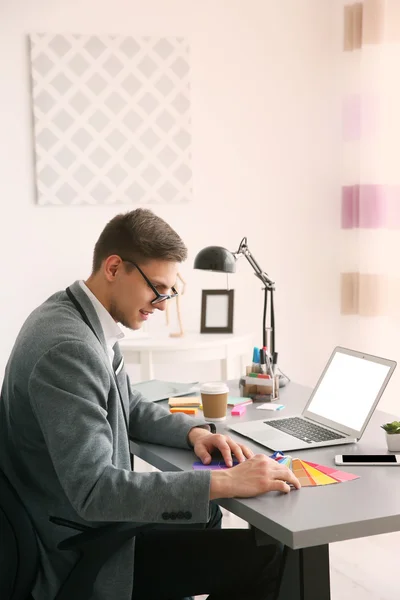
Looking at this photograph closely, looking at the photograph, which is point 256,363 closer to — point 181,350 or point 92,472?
point 92,472

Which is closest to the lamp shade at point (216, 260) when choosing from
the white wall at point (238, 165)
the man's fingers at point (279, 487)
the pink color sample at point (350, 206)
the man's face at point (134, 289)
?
the man's face at point (134, 289)

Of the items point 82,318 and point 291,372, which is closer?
point 82,318

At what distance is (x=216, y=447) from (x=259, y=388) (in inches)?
22.0

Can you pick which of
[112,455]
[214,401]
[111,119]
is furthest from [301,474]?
[111,119]

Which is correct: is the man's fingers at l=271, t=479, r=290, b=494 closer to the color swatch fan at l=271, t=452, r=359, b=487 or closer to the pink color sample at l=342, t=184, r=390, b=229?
the color swatch fan at l=271, t=452, r=359, b=487

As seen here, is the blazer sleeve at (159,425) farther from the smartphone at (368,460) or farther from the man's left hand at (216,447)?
the smartphone at (368,460)

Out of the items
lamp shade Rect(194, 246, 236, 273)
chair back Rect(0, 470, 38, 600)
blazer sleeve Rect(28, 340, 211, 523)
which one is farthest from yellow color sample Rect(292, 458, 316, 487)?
lamp shade Rect(194, 246, 236, 273)

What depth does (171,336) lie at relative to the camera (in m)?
3.72

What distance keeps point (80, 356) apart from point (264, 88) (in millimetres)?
2928

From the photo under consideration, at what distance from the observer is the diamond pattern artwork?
150 inches

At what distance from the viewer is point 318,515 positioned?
141cm

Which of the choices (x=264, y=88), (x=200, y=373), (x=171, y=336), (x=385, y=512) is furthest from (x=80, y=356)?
(x=264, y=88)

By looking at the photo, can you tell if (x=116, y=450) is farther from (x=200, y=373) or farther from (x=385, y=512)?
(x=200, y=373)

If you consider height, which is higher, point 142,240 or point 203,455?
point 142,240
